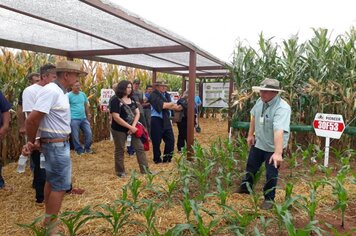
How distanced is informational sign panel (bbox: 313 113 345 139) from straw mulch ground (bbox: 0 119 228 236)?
2.81 m

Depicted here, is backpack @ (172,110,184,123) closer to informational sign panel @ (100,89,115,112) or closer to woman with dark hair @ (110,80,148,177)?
informational sign panel @ (100,89,115,112)

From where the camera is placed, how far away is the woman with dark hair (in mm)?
4758

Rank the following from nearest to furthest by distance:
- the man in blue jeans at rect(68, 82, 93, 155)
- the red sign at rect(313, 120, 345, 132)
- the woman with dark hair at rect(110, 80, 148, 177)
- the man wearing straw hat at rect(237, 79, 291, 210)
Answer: the man wearing straw hat at rect(237, 79, 291, 210)
the woman with dark hair at rect(110, 80, 148, 177)
the red sign at rect(313, 120, 345, 132)
the man in blue jeans at rect(68, 82, 93, 155)

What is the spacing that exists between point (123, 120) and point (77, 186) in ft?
3.99

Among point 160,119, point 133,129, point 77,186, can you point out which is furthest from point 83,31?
point 77,186

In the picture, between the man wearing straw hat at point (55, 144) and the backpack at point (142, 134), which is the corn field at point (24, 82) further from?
the man wearing straw hat at point (55, 144)

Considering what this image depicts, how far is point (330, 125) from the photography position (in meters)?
5.27

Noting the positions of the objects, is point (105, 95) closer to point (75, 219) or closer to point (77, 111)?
point (77, 111)

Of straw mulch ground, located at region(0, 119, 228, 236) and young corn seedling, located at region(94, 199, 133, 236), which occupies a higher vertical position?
young corn seedling, located at region(94, 199, 133, 236)

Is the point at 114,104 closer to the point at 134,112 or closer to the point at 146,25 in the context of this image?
the point at 134,112

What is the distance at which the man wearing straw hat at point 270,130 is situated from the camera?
340 cm

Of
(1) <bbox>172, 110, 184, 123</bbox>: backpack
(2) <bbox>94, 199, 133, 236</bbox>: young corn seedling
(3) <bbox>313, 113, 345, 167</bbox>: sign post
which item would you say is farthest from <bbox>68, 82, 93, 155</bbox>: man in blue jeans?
(3) <bbox>313, 113, 345, 167</bbox>: sign post

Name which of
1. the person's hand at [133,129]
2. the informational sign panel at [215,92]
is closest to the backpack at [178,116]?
the person's hand at [133,129]

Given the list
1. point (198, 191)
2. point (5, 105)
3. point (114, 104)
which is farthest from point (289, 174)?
point (5, 105)
